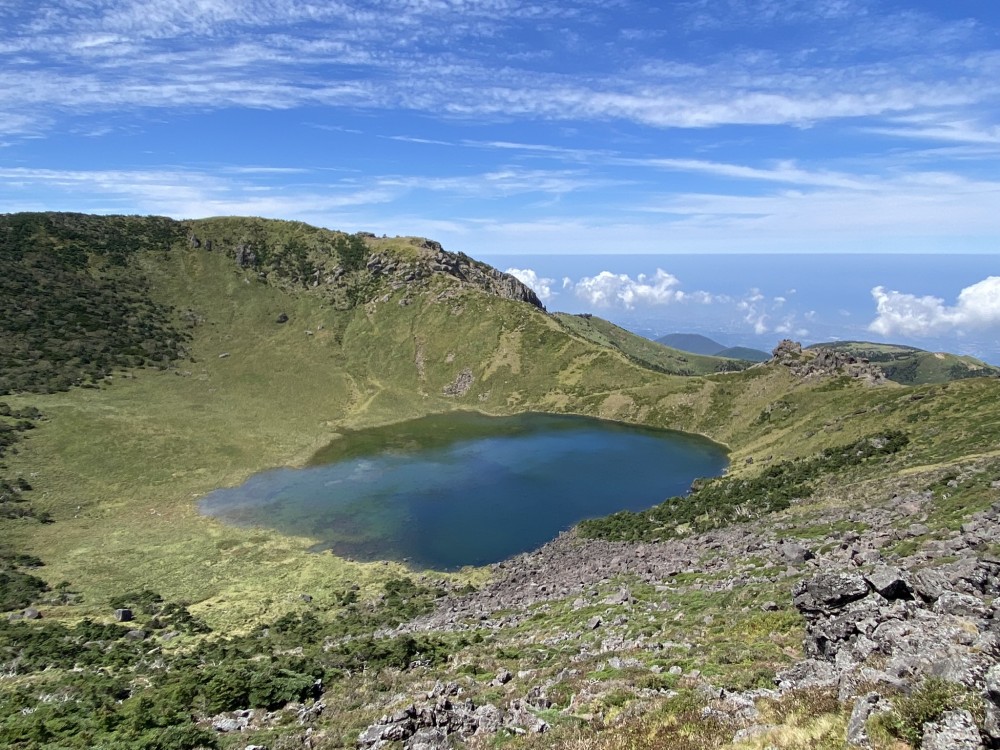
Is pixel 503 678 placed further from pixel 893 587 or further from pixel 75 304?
pixel 75 304

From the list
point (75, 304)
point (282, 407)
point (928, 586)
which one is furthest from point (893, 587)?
point (75, 304)

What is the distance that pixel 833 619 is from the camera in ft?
62.1

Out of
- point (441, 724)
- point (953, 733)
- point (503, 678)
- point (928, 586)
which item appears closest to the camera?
point (953, 733)

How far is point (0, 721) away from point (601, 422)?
114m

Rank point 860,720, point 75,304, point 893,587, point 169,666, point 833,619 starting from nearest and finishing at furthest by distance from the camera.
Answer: point 860,720, point 833,619, point 893,587, point 169,666, point 75,304

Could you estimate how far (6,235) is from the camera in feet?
552

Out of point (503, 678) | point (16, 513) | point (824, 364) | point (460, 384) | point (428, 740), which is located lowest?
point (16, 513)

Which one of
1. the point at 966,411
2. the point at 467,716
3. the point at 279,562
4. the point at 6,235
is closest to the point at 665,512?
the point at 966,411

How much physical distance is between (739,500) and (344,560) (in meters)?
44.3

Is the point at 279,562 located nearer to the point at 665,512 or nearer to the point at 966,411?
the point at 665,512

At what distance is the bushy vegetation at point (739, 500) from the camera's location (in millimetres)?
56312

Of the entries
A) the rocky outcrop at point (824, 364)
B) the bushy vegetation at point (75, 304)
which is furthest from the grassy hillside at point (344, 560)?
the rocky outcrop at point (824, 364)

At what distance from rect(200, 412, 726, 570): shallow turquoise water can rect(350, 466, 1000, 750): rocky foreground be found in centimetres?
1990

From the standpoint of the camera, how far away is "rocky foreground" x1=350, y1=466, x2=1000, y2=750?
12.3 metres
